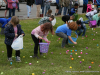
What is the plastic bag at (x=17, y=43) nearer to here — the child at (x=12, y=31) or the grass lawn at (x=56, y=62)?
the child at (x=12, y=31)

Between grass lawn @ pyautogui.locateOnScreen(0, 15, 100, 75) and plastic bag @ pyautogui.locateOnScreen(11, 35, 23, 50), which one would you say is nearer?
grass lawn @ pyautogui.locateOnScreen(0, 15, 100, 75)

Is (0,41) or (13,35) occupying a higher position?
(13,35)

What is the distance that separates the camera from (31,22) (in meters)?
11.0

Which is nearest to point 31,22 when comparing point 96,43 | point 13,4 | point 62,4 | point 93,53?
point 13,4

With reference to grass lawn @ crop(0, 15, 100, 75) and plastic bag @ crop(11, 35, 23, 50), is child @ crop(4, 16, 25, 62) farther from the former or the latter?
grass lawn @ crop(0, 15, 100, 75)

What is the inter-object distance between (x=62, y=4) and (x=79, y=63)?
8.25 metres

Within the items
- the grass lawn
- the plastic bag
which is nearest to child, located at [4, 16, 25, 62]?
the plastic bag

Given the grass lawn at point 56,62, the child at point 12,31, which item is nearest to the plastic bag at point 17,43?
the child at point 12,31

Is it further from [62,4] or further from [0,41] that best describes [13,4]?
[0,41]

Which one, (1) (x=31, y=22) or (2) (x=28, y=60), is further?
(1) (x=31, y=22)

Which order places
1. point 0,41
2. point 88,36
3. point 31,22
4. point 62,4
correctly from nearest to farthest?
1. point 0,41
2. point 88,36
3. point 31,22
4. point 62,4

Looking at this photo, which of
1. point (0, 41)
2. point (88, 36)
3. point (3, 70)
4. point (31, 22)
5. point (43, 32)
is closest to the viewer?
point (3, 70)

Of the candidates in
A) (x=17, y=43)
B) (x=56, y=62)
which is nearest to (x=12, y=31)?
(x=17, y=43)

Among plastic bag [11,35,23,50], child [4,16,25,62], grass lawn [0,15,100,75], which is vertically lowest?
grass lawn [0,15,100,75]
